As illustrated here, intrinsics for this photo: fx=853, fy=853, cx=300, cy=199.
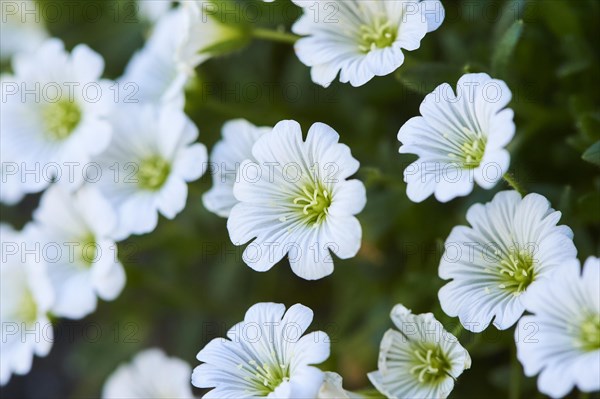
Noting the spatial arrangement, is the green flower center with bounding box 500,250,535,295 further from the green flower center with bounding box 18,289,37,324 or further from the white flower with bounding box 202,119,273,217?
the green flower center with bounding box 18,289,37,324

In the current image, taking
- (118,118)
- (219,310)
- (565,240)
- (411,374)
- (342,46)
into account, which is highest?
(342,46)

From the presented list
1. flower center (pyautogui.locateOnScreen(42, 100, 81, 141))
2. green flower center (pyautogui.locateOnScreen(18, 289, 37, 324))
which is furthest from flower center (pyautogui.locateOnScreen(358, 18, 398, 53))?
green flower center (pyautogui.locateOnScreen(18, 289, 37, 324))

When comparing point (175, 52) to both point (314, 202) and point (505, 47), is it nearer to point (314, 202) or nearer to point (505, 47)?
point (314, 202)

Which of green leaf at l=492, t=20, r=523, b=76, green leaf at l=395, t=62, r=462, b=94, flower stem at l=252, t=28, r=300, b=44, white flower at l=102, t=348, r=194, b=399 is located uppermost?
green leaf at l=492, t=20, r=523, b=76

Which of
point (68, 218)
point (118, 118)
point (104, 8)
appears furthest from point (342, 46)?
point (104, 8)

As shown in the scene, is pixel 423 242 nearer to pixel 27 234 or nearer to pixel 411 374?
pixel 411 374
